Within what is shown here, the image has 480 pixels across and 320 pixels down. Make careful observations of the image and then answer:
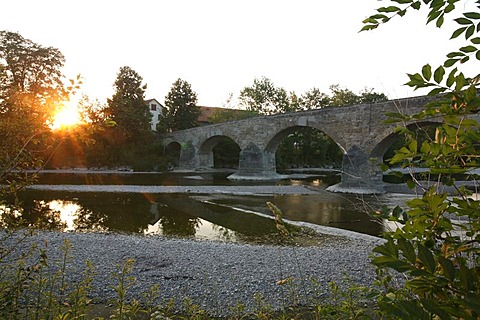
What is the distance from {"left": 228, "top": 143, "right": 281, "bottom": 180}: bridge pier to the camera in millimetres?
23655

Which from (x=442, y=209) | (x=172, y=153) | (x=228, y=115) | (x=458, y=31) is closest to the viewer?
(x=442, y=209)

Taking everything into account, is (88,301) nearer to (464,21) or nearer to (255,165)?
(464,21)

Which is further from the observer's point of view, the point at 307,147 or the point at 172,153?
the point at 307,147

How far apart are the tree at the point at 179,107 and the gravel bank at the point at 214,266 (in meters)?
31.8

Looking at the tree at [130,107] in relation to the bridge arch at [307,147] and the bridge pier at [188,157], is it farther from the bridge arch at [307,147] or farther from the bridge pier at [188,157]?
the bridge arch at [307,147]

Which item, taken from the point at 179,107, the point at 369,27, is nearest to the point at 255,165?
the point at 179,107

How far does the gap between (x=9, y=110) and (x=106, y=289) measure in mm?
2505

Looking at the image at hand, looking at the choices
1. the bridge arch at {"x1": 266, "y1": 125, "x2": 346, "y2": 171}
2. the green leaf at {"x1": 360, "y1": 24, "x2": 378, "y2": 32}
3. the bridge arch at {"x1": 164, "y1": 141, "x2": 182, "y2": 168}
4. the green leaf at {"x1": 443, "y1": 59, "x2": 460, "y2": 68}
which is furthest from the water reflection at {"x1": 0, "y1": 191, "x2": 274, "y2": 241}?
the bridge arch at {"x1": 266, "y1": 125, "x2": 346, "y2": 171}

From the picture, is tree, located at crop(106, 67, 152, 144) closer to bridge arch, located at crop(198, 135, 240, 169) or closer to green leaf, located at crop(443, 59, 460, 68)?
bridge arch, located at crop(198, 135, 240, 169)

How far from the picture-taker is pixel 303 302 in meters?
3.78

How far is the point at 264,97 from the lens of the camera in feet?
151

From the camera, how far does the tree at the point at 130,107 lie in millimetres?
31578

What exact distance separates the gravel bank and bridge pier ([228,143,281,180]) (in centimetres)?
1663

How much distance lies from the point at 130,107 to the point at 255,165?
48.4 ft
